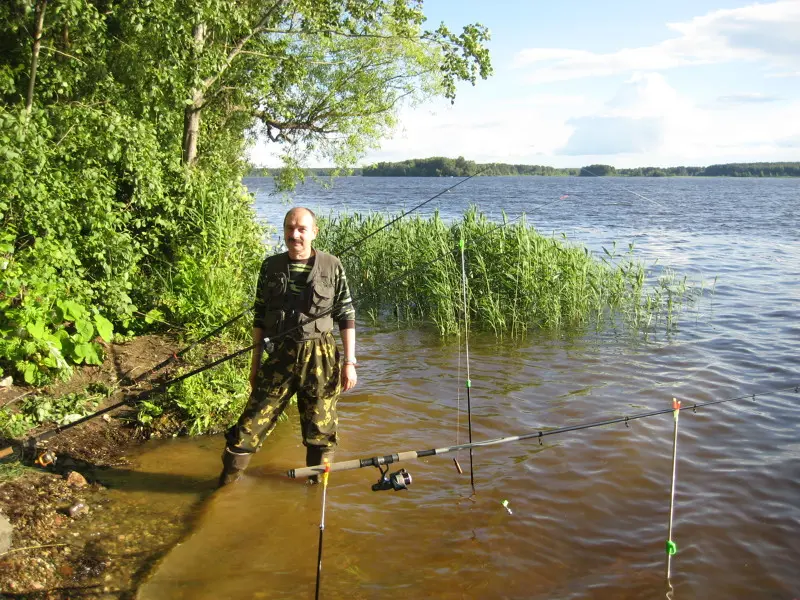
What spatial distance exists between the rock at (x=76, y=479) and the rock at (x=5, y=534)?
0.91 meters

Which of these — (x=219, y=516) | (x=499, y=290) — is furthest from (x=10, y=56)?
(x=499, y=290)

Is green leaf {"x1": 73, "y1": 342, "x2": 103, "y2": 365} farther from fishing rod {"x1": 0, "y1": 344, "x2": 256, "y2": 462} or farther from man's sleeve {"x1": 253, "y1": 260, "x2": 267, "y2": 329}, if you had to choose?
man's sleeve {"x1": 253, "y1": 260, "x2": 267, "y2": 329}

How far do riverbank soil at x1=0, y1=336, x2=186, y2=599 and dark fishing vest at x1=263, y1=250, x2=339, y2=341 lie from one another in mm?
1626

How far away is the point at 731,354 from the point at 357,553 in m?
7.25

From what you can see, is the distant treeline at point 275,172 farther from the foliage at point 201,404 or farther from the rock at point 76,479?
the rock at point 76,479

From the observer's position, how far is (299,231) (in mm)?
4668

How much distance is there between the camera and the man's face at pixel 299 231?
4648 millimetres

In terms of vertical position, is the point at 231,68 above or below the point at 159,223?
above

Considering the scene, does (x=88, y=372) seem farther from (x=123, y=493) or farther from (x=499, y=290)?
(x=499, y=290)

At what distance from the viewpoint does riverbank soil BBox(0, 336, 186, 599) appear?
3.86m

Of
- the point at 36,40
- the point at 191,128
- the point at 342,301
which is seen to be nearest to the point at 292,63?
the point at 191,128

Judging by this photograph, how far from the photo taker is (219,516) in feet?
16.1

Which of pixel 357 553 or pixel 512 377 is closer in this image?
pixel 357 553

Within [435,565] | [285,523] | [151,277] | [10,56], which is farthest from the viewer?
[151,277]
